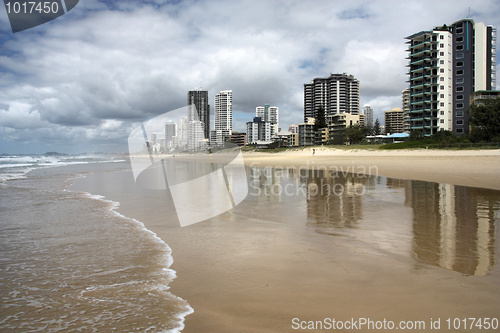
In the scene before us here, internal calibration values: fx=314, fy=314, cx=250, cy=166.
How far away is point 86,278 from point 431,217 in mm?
8364

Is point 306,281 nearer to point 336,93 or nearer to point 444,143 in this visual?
point 444,143

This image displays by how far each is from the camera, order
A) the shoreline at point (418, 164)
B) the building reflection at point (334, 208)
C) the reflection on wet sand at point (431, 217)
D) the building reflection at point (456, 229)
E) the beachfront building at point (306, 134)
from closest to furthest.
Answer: the building reflection at point (456, 229), the reflection on wet sand at point (431, 217), the building reflection at point (334, 208), the shoreline at point (418, 164), the beachfront building at point (306, 134)

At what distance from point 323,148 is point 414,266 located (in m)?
66.0

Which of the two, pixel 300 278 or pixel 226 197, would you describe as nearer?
pixel 300 278

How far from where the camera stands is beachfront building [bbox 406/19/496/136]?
227 feet

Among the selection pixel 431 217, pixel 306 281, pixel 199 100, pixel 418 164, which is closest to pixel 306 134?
pixel 418 164

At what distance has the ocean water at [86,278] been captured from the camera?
3.71 meters

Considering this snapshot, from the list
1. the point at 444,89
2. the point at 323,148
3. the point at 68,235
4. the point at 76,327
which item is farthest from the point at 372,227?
the point at 444,89

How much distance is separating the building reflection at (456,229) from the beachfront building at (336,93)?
169 m

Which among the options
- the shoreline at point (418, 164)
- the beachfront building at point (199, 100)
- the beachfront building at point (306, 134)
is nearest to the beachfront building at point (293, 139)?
the beachfront building at point (306, 134)

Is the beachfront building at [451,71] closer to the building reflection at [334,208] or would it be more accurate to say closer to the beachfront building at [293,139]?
the building reflection at [334,208]

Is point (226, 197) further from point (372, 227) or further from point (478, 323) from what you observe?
point (478, 323)

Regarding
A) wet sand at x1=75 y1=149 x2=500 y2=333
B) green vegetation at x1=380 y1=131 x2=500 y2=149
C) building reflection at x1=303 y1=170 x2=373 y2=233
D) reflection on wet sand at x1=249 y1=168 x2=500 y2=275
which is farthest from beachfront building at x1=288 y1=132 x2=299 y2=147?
wet sand at x1=75 y1=149 x2=500 y2=333

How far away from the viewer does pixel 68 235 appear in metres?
7.67
